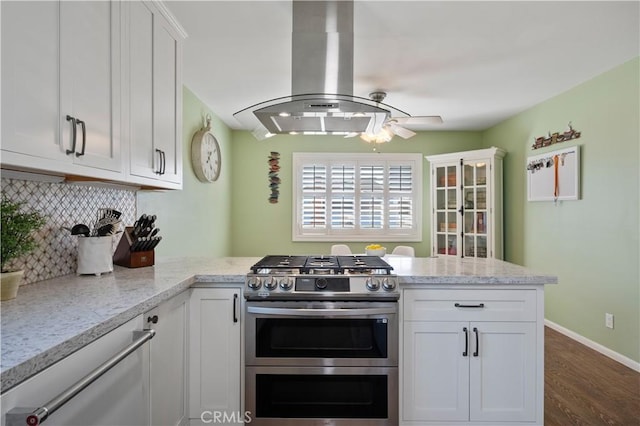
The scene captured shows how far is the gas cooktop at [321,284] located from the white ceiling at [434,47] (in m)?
1.54

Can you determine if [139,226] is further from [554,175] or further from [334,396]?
[554,175]

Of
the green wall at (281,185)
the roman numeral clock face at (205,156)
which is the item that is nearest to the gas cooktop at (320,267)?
the roman numeral clock face at (205,156)

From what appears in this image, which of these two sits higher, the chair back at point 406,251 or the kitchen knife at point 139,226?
the kitchen knife at point 139,226

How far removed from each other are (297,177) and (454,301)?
3714 mm

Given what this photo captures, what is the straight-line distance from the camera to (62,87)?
48.1 inches

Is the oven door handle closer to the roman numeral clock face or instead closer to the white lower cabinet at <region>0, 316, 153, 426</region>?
the white lower cabinet at <region>0, 316, 153, 426</region>

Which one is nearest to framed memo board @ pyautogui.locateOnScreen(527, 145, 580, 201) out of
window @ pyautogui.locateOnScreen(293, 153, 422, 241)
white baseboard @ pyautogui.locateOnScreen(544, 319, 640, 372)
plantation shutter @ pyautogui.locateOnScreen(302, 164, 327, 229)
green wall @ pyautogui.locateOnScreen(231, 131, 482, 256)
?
white baseboard @ pyautogui.locateOnScreen(544, 319, 640, 372)

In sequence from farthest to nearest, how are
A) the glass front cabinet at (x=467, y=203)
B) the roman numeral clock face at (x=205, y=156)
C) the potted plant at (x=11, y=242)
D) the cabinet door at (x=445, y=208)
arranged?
the cabinet door at (x=445, y=208), the glass front cabinet at (x=467, y=203), the roman numeral clock face at (x=205, y=156), the potted plant at (x=11, y=242)

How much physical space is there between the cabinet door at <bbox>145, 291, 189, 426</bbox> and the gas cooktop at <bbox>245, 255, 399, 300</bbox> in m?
0.34

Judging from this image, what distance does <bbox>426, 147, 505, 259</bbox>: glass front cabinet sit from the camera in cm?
453

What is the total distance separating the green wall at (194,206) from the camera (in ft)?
9.91

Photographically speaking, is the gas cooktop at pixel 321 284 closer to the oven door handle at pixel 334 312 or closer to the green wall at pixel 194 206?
the oven door handle at pixel 334 312

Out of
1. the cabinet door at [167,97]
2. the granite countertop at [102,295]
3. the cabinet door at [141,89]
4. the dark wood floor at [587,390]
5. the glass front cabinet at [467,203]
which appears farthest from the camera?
the glass front cabinet at [467,203]

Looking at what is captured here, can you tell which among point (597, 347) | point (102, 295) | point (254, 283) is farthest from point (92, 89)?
point (597, 347)
